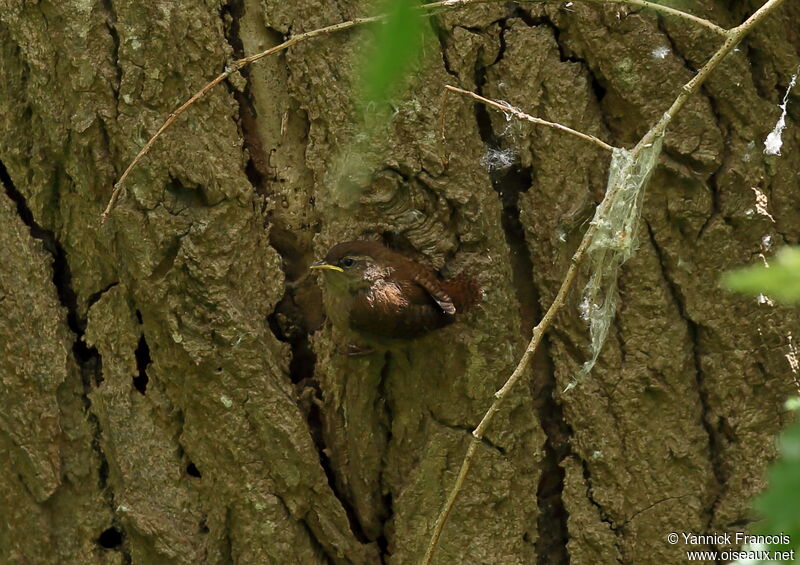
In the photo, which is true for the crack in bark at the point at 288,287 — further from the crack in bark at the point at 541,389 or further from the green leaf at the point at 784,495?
the green leaf at the point at 784,495

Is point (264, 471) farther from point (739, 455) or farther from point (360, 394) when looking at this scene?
point (739, 455)

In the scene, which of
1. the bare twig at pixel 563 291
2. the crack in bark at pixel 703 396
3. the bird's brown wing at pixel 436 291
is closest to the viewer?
the bare twig at pixel 563 291

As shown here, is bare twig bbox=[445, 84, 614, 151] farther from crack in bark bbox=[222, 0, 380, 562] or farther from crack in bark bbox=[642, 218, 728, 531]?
crack in bark bbox=[222, 0, 380, 562]

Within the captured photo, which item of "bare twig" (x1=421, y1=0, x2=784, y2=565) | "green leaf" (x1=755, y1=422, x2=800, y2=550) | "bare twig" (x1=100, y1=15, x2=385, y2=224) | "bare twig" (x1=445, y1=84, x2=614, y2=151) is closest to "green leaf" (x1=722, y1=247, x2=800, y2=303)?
"green leaf" (x1=755, y1=422, x2=800, y2=550)

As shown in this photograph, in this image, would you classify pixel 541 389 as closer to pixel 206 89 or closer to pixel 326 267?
pixel 326 267

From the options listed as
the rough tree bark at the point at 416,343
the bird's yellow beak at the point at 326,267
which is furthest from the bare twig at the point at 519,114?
the bird's yellow beak at the point at 326,267

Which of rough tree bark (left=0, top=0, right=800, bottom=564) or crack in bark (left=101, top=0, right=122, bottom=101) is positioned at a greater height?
crack in bark (left=101, top=0, right=122, bottom=101)
